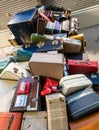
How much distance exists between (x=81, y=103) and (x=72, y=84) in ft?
0.61

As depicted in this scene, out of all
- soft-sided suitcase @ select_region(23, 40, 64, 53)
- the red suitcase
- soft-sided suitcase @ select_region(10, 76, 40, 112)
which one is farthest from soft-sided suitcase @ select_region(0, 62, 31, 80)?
the red suitcase

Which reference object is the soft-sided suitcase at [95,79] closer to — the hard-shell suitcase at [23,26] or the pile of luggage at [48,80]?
the pile of luggage at [48,80]

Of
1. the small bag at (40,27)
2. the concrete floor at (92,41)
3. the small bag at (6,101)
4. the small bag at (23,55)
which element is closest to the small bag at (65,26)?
the small bag at (40,27)

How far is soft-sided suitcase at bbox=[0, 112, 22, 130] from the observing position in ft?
3.96

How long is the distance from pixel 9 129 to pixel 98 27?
→ 299 centimetres

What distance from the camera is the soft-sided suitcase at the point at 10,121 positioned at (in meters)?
1.21

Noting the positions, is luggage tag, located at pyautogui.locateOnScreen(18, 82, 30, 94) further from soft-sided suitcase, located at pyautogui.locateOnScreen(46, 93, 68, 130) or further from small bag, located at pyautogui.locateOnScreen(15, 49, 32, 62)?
small bag, located at pyautogui.locateOnScreen(15, 49, 32, 62)

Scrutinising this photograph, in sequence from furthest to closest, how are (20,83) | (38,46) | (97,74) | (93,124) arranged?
(38,46) < (97,74) < (20,83) < (93,124)

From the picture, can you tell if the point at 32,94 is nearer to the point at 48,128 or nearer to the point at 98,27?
the point at 48,128

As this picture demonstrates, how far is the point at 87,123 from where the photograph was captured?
115 centimetres

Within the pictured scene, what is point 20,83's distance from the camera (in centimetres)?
157

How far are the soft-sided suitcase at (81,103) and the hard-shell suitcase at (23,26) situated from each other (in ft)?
3.77

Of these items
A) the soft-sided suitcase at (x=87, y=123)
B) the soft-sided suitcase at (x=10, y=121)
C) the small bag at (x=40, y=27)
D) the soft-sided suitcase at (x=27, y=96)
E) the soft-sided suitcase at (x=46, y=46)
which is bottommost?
the soft-sided suitcase at (x=87, y=123)

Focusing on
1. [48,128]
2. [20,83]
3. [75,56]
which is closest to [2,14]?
[75,56]
